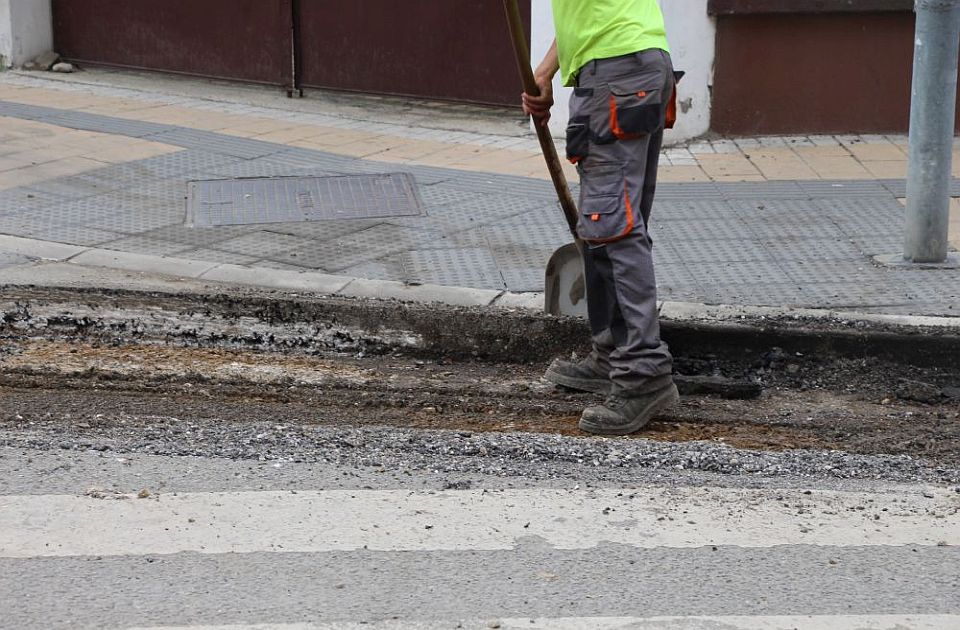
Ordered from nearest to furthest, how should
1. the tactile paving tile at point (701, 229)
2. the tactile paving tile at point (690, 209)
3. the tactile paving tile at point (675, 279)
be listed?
→ the tactile paving tile at point (675, 279) < the tactile paving tile at point (701, 229) < the tactile paving tile at point (690, 209)

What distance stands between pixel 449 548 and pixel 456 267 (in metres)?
3.07

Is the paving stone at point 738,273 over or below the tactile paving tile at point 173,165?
below

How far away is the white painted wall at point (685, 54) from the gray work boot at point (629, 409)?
4.57 metres

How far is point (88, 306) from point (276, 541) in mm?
2566

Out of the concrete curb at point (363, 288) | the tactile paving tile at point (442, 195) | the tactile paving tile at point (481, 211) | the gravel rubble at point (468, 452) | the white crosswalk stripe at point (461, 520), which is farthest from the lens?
the tactile paving tile at point (442, 195)

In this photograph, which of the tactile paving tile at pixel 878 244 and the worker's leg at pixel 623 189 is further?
the tactile paving tile at pixel 878 244

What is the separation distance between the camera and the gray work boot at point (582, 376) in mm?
5031

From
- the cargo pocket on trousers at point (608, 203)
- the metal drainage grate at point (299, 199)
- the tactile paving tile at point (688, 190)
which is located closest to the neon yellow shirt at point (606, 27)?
the cargo pocket on trousers at point (608, 203)

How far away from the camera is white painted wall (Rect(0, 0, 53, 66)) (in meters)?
11.8

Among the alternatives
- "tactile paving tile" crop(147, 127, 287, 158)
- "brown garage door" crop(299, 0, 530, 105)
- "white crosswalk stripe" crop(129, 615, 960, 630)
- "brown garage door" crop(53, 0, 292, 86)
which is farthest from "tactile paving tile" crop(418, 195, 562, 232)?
"white crosswalk stripe" crop(129, 615, 960, 630)

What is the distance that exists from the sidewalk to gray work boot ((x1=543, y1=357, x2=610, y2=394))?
1.15m

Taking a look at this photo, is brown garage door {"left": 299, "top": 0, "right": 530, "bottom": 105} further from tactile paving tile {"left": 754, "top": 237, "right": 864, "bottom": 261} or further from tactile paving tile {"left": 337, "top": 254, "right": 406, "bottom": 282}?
tactile paving tile {"left": 337, "top": 254, "right": 406, "bottom": 282}

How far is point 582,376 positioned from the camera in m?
5.08

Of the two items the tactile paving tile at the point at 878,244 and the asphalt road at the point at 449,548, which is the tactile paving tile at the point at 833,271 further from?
the asphalt road at the point at 449,548
